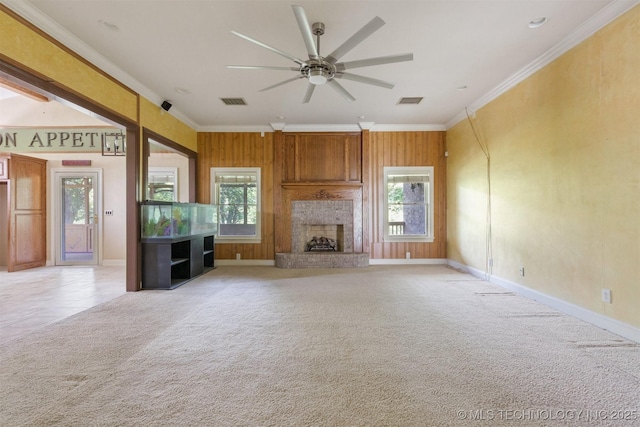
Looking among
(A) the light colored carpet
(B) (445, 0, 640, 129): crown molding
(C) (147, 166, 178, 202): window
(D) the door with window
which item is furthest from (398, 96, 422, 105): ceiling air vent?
(D) the door with window

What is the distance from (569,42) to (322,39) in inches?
109

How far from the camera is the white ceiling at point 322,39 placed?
273 cm

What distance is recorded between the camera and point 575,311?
3191 mm

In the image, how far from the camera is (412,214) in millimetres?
6641

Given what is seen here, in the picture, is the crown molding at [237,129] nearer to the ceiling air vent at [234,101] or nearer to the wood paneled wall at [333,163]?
the wood paneled wall at [333,163]

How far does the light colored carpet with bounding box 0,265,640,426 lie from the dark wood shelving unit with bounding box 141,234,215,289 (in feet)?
2.83

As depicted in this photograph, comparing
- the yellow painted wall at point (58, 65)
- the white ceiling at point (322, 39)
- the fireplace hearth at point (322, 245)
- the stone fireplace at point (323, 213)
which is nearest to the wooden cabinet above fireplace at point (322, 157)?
the stone fireplace at point (323, 213)

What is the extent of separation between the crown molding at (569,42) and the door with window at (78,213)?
8.50 meters

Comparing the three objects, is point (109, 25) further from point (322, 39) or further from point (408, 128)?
point (408, 128)

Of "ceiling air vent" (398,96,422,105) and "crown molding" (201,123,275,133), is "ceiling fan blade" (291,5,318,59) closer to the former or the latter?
"ceiling air vent" (398,96,422,105)

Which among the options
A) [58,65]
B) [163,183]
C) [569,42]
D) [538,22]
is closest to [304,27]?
[538,22]

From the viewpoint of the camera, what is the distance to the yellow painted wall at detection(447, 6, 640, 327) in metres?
2.64

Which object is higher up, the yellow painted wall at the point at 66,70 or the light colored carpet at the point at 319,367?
the yellow painted wall at the point at 66,70

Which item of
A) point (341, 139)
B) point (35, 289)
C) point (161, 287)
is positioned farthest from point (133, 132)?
point (341, 139)
